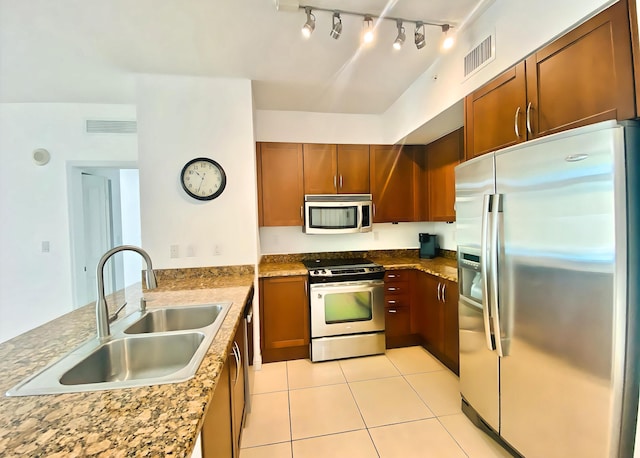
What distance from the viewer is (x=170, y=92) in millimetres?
2340

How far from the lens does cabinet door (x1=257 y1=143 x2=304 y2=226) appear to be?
2934mm

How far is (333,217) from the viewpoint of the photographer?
2.98 m

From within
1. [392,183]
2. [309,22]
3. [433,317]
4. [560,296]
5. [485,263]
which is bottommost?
[433,317]

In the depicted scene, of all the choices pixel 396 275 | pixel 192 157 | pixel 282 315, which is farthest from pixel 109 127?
pixel 396 275

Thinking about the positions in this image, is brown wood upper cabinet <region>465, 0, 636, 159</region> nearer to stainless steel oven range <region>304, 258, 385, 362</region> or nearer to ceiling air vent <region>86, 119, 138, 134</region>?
stainless steel oven range <region>304, 258, 385, 362</region>

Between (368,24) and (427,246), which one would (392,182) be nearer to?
(427,246)

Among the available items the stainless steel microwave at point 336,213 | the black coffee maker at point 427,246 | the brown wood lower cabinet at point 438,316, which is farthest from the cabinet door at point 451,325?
the stainless steel microwave at point 336,213

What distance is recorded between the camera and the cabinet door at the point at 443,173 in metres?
2.64

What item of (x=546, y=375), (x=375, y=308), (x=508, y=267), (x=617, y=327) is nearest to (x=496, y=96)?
(x=508, y=267)

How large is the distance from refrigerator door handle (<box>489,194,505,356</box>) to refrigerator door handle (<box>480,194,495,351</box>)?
0.02 meters

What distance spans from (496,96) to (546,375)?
60.4 inches

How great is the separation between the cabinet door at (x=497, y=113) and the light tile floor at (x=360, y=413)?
1846mm

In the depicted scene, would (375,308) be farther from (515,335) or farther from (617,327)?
(617,327)

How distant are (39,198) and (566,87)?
14.3ft
